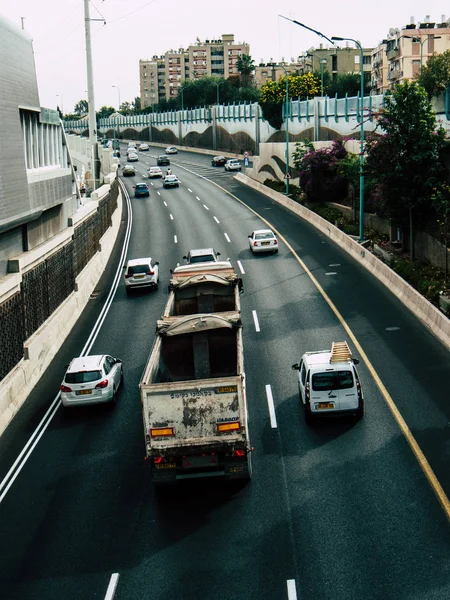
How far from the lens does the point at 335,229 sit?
54.2 meters

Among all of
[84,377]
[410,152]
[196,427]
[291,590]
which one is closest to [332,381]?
[196,427]

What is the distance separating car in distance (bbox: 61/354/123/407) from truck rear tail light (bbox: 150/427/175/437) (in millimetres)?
7438

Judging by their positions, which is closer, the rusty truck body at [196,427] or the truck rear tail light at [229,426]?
the rusty truck body at [196,427]

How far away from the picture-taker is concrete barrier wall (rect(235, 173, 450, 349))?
103ft

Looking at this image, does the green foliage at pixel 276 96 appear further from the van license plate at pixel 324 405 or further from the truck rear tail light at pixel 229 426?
the truck rear tail light at pixel 229 426

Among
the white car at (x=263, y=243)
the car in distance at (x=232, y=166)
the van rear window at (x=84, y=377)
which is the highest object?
the car in distance at (x=232, y=166)

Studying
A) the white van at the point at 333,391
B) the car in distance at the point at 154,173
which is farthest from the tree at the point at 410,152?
the car in distance at the point at 154,173

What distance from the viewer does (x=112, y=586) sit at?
15258 millimetres

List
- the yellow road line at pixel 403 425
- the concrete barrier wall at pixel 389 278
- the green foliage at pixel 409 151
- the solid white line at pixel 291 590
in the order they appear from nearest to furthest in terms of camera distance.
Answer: the solid white line at pixel 291 590
the yellow road line at pixel 403 425
the concrete barrier wall at pixel 389 278
the green foliage at pixel 409 151

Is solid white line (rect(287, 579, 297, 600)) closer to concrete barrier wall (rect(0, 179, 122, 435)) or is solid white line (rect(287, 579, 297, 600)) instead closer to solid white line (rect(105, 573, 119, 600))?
solid white line (rect(105, 573, 119, 600))

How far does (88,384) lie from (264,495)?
8.81 m

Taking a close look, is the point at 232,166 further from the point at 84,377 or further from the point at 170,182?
the point at 84,377

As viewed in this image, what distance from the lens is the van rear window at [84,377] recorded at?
25.5m

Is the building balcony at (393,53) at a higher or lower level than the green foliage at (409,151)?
higher
